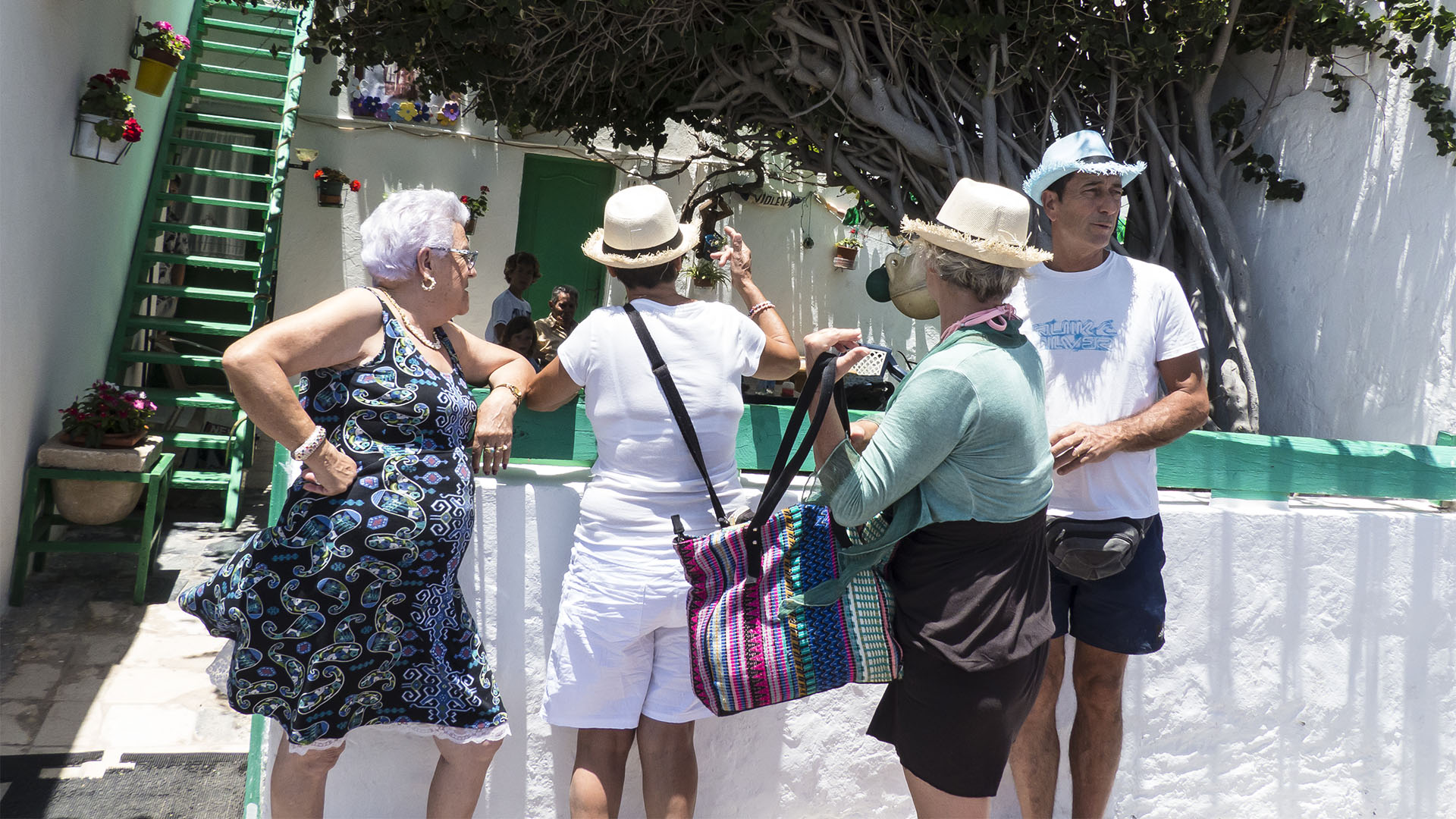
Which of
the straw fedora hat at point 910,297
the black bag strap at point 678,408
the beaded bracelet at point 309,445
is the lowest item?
the beaded bracelet at point 309,445

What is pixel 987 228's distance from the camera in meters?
2.16

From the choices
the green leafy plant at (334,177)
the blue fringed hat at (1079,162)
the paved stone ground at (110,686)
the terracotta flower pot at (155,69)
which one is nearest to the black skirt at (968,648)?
the blue fringed hat at (1079,162)

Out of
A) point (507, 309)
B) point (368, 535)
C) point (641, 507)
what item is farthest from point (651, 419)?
point (507, 309)

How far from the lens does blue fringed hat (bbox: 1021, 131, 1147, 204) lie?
104 inches

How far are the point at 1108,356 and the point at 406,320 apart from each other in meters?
1.66

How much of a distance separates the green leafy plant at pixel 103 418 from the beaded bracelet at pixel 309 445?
376 centimetres

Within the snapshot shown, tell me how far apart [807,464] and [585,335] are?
80 centimetres

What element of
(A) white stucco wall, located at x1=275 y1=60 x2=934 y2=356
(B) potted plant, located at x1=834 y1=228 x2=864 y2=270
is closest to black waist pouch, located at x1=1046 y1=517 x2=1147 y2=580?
(A) white stucco wall, located at x1=275 y1=60 x2=934 y2=356

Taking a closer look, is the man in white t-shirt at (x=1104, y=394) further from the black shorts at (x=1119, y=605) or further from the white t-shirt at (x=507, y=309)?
the white t-shirt at (x=507, y=309)

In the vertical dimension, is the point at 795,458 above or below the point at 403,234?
below

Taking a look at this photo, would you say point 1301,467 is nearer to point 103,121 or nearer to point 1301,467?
point 1301,467

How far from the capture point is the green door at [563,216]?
371 inches

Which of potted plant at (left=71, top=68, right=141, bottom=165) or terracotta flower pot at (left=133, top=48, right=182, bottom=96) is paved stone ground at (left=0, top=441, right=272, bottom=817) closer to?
potted plant at (left=71, top=68, right=141, bottom=165)

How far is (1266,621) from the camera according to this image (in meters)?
3.15
